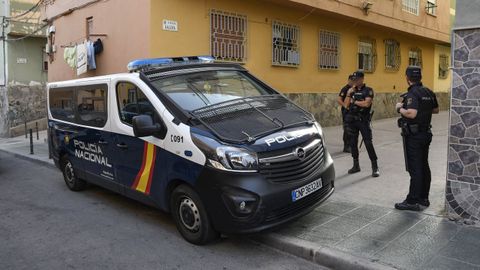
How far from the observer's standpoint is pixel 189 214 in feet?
15.7

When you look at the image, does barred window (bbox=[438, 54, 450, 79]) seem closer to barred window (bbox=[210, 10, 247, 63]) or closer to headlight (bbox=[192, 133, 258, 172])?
barred window (bbox=[210, 10, 247, 63])

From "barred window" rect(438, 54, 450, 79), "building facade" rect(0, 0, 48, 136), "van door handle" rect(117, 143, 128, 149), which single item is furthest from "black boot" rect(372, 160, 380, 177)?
"barred window" rect(438, 54, 450, 79)

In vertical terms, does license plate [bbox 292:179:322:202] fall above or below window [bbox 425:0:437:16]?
below

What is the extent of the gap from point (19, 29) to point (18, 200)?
47.7ft

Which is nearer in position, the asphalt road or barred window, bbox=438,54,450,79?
the asphalt road

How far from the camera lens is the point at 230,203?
435 cm

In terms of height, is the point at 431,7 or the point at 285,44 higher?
the point at 431,7

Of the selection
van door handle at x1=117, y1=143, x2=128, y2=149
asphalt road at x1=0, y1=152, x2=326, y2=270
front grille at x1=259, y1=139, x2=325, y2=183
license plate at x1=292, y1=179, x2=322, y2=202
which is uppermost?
van door handle at x1=117, y1=143, x2=128, y2=149

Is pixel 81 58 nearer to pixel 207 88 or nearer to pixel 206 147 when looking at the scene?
pixel 207 88

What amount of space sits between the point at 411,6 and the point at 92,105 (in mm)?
15922

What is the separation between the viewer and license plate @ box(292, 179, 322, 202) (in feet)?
15.1

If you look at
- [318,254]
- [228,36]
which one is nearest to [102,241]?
[318,254]

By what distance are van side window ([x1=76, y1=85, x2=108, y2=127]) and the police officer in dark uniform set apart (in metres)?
3.77

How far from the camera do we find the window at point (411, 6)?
18084mm
